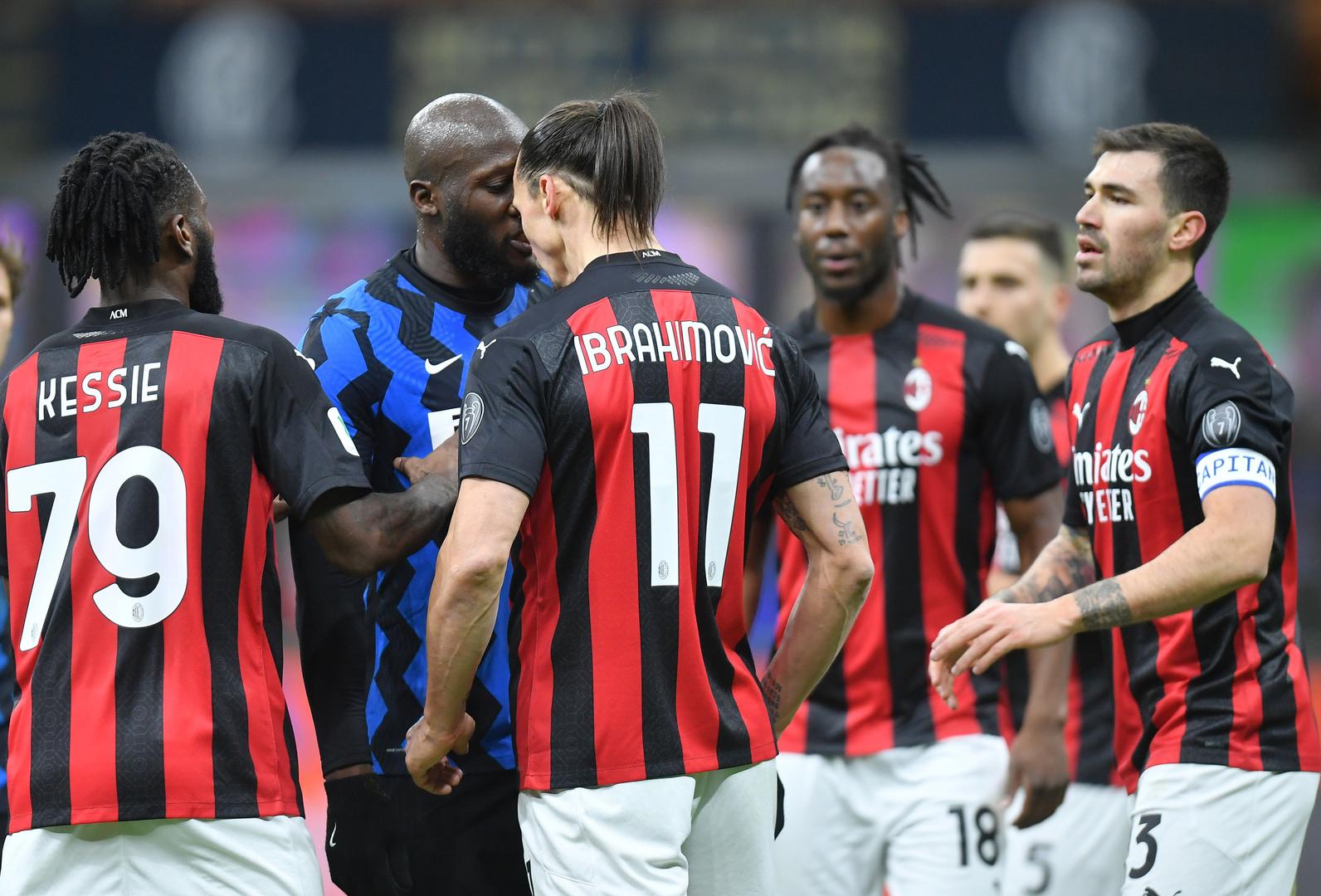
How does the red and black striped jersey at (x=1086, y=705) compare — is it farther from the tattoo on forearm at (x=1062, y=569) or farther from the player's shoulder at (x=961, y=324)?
the tattoo on forearm at (x=1062, y=569)

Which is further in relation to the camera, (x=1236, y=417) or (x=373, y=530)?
(x=1236, y=417)

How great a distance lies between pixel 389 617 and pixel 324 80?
9.55m

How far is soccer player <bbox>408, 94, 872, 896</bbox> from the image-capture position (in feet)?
10.1

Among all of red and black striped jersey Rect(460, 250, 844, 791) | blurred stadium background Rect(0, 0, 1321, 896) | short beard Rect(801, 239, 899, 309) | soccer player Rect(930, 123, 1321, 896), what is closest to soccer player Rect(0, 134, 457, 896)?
red and black striped jersey Rect(460, 250, 844, 791)

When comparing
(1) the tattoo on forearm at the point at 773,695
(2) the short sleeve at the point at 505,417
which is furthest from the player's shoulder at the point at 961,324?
(2) the short sleeve at the point at 505,417

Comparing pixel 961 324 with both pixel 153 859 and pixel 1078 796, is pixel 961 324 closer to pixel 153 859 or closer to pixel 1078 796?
pixel 1078 796

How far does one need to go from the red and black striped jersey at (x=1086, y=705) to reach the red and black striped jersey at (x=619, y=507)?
2.35m

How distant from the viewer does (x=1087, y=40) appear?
475 inches

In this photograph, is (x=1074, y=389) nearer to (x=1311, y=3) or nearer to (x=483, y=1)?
(x=483, y=1)

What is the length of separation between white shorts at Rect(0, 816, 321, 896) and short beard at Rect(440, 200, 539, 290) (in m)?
1.38

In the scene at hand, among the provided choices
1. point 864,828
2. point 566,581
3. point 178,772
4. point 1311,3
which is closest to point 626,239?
point 566,581

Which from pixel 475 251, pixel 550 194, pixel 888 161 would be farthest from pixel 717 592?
pixel 888 161

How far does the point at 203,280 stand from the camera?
3316 millimetres

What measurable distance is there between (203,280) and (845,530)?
1.37 meters
